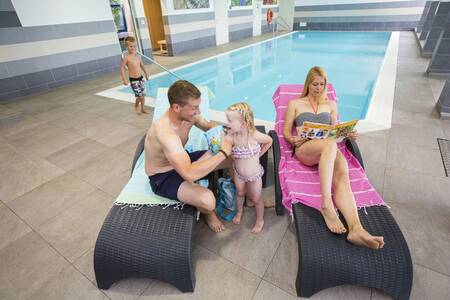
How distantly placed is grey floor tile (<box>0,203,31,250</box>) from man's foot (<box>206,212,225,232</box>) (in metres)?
1.46

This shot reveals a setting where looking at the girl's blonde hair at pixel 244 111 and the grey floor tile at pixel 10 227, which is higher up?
the girl's blonde hair at pixel 244 111

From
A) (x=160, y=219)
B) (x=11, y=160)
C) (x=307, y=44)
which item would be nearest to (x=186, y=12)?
(x=307, y=44)

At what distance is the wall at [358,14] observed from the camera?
39.1 ft

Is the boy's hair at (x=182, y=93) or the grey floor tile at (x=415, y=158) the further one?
the grey floor tile at (x=415, y=158)

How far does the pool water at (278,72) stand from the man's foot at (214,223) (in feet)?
9.81

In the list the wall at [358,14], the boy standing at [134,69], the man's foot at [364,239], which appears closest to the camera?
the man's foot at [364,239]

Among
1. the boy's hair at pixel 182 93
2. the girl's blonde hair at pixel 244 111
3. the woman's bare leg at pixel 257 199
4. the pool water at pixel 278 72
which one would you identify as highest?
the boy's hair at pixel 182 93

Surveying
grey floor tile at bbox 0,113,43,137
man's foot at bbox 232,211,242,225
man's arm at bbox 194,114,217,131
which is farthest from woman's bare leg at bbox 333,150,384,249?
grey floor tile at bbox 0,113,43,137

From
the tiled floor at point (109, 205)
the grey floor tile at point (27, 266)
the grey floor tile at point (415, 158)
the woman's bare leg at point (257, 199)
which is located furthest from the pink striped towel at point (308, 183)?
the grey floor tile at point (27, 266)

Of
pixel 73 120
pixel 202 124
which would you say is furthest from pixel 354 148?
pixel 73 120

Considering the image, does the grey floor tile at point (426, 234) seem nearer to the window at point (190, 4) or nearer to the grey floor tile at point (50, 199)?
the grey floor tile at point (50, 199)

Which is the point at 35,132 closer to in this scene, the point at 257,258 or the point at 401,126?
the point at 257,258

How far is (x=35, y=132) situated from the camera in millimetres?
3605

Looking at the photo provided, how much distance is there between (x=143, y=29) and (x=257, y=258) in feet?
26.3
